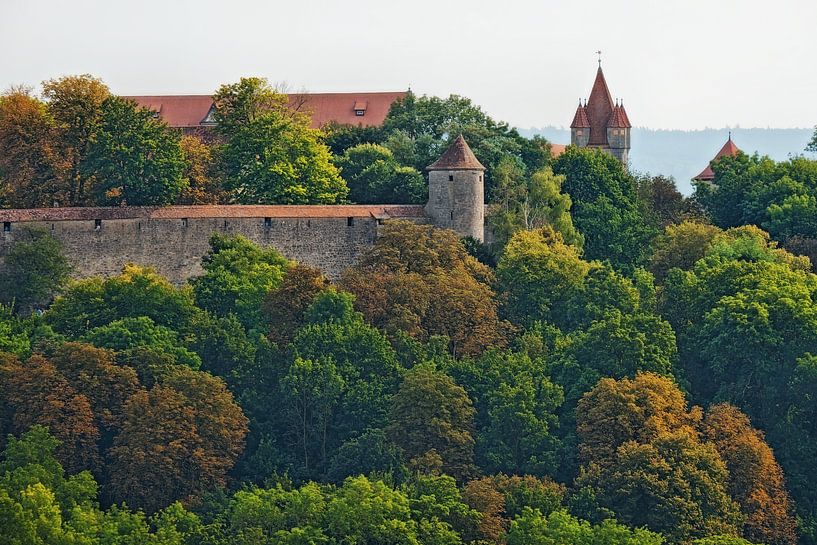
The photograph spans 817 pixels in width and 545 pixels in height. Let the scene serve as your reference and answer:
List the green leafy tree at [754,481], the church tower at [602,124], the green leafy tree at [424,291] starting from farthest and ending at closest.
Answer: the church tower at [602,124] < the green leafy tree at [424,291] < the green leafy tree at [754,481]

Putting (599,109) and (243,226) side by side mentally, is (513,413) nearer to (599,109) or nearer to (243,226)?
(243,226)

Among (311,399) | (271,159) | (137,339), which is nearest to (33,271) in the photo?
(137,339)

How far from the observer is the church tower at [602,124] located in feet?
276

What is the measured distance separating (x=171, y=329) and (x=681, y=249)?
15183 mm

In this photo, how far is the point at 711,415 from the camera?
49.3m

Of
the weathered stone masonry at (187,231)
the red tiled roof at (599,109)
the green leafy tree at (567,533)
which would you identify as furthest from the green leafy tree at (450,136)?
the red tiled roof at (599,109)

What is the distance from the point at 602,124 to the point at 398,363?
3498 centimetres

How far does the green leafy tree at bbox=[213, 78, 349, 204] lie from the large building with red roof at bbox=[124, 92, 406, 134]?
21.7 metres

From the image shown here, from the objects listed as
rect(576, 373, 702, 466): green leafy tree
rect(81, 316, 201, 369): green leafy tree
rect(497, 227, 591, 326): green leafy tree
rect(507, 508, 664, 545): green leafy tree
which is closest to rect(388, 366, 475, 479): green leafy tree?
rect(576, 373, 702, 466): green leafy tree

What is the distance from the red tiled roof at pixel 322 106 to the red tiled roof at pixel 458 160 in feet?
89.5

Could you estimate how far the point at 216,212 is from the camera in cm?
5544

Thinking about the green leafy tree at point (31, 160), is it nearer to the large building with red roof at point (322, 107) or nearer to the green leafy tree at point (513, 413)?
the green leafy tree at point (513, 413)

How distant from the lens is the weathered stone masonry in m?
54.1

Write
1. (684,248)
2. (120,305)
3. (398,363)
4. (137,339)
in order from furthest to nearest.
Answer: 1. (684,248)
2. (120,305)
3. (398,363)
4. (137,339)
